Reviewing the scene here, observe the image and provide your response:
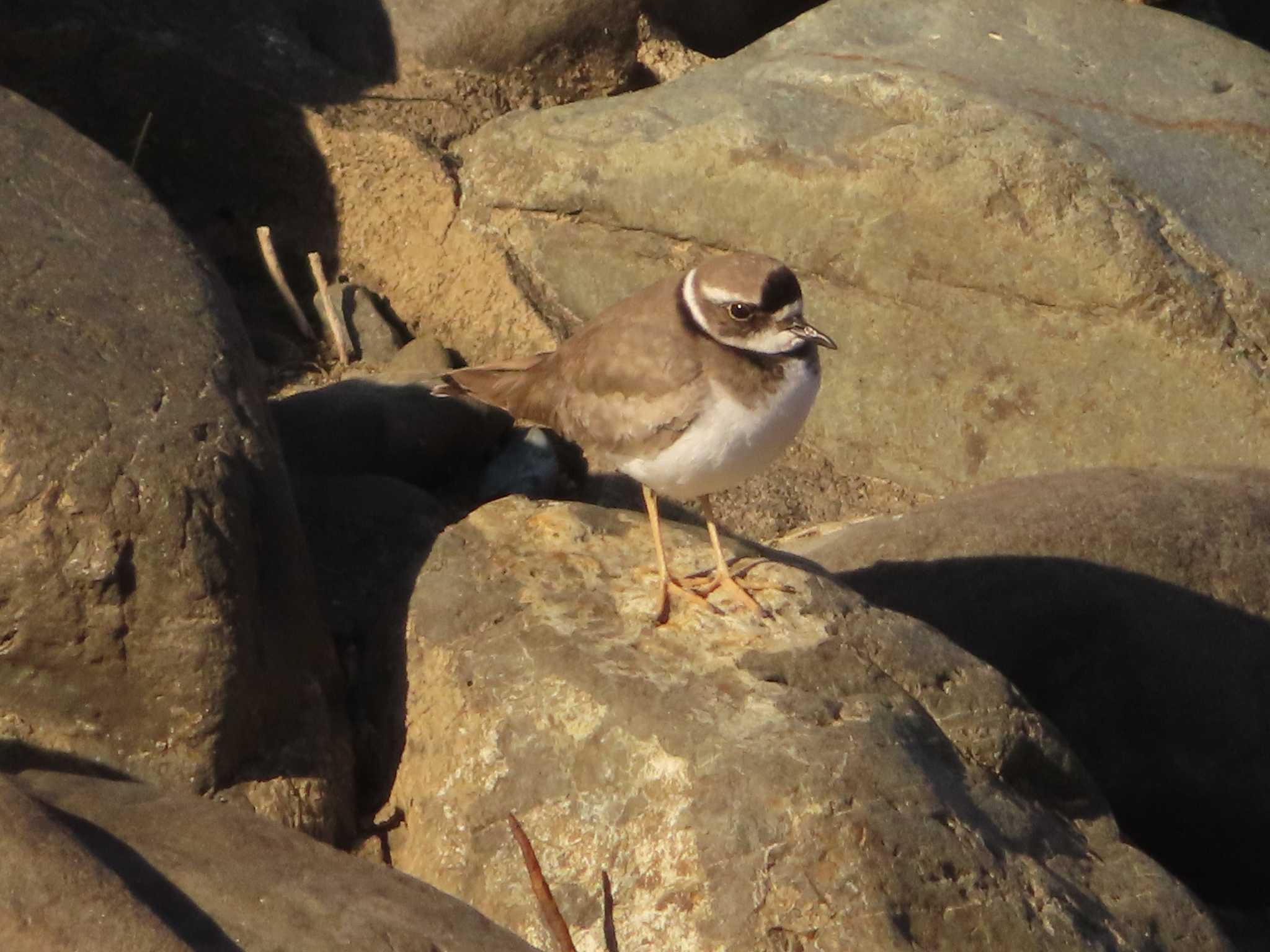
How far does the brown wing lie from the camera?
17.9 ft

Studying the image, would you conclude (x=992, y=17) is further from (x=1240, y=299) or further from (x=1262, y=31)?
(x=1262, y=31)

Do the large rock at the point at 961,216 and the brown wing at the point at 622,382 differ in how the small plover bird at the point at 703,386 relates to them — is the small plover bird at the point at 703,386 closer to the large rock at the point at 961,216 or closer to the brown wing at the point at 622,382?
the brown wing at the point at 622,382

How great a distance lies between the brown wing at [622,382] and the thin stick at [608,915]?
1536 mm

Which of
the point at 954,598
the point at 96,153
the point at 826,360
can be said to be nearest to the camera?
the point at 96,153

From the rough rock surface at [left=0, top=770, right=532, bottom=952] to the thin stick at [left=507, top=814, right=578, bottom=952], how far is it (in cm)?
30

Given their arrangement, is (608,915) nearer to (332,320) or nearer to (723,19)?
(332,320)

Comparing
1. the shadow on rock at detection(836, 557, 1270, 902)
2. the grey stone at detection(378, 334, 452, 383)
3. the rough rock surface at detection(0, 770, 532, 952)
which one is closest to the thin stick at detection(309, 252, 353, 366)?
the grey stone at detection(378, 334, 452, 383)

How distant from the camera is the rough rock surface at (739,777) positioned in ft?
14.4

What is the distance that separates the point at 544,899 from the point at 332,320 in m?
4.29

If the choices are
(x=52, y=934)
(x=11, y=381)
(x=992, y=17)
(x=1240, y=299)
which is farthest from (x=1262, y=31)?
(x=52, y=934)

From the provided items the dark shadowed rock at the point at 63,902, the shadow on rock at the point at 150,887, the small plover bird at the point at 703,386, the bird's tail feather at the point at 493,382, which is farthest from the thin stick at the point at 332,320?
the dark shadowed rock at the point at 63,902

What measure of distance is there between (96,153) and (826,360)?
3756 millimetres

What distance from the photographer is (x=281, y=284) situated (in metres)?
8.06

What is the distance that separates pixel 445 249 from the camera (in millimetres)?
8422
